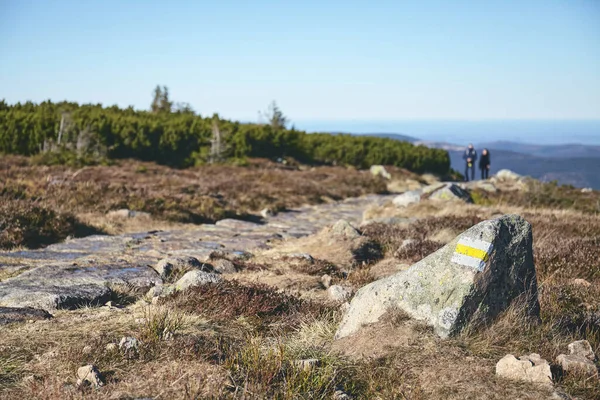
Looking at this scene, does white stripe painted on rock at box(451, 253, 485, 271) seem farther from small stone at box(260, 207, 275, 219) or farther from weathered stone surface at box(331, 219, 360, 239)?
small stone at box(260, 207, 275, 219)

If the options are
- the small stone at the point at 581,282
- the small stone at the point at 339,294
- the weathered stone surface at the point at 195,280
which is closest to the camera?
the weathered stone surface at the point at 195,280

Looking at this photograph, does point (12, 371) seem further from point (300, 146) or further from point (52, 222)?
point (300, 146)

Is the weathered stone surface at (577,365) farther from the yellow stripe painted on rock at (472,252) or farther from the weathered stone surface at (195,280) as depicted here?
the weathered stone surface at (195,280)

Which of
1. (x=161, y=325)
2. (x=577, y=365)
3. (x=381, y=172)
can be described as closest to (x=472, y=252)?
(x=577, y=365)

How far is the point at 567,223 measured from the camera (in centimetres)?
1170

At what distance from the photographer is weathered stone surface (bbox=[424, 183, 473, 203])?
1752 centimetres

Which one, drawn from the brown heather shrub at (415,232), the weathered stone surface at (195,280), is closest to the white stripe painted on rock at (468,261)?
the weathered stone surface at (195,280)

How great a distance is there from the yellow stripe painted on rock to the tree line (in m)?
25.0

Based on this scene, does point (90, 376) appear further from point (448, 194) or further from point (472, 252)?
point (448, 194)

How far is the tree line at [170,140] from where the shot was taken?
2659 centimetres

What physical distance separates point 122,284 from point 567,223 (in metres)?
9.80

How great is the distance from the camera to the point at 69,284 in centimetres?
644

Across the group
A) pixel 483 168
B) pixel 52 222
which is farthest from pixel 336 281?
pixel 483 168

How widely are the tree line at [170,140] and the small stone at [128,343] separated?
24.1 metres
